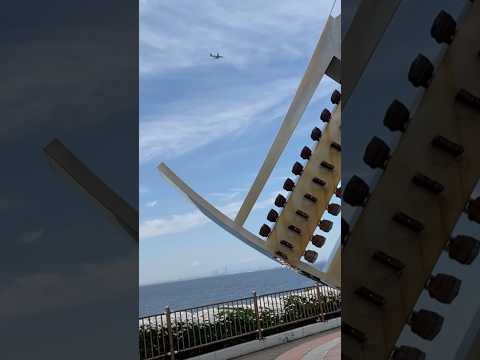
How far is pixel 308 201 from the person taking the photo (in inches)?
112

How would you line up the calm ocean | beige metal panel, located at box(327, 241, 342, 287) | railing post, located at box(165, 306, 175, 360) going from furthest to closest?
the calm ocean → railing post, located at box(165, 306, 175, 360) → beige metal panel, located at box(327, 241, 342, 287)

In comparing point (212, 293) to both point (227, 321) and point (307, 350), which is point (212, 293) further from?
point (307, 350)

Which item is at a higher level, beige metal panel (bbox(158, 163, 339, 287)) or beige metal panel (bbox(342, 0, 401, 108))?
beige metal panel (bbox(342, 0, 401, 108))

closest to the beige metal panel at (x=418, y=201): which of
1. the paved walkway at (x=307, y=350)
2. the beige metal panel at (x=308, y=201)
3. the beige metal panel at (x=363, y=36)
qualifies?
the beige metal panel at (x=363, y=36)

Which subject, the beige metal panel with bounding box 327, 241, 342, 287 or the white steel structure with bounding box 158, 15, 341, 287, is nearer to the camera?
the white steel structure with bounding box 158, 15, 341, 287

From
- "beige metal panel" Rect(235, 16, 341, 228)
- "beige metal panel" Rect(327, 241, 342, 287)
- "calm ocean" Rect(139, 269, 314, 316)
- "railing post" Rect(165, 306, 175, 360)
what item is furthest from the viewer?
"calm ocean" Rect(139, 269, 314, 316)

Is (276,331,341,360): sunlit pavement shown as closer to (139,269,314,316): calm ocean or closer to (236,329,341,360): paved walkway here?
(236,329,341,360): paved walkway

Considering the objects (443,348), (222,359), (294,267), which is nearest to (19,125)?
(443,348)

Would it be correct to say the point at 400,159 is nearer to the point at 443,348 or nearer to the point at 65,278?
the point at 443,348

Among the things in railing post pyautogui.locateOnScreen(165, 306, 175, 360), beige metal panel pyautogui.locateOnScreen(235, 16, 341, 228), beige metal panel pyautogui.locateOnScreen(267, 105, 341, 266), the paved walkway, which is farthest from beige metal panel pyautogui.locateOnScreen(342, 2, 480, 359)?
railing post pyautogui.locateOnScreen(165, 306, 175, 360)

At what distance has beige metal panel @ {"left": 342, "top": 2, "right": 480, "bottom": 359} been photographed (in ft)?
1.89

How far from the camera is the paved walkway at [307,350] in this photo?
384 centimetres

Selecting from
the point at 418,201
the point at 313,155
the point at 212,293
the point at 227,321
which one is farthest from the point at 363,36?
the point at 212,293

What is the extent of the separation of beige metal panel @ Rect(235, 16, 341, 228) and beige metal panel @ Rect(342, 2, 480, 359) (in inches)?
70.9
